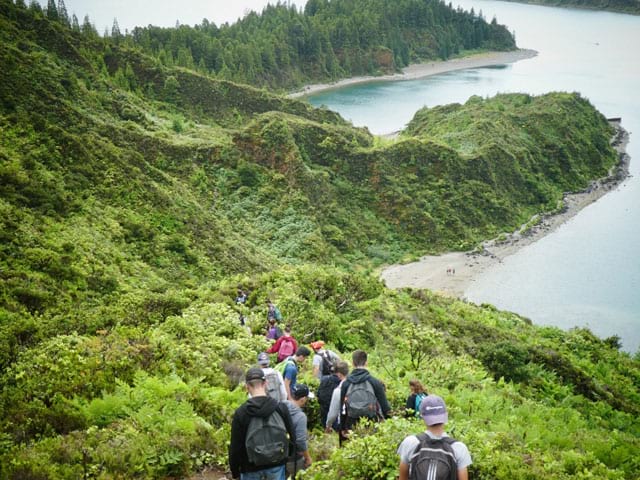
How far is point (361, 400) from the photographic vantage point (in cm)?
791

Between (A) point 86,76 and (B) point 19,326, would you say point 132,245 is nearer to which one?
(B) point 19,326

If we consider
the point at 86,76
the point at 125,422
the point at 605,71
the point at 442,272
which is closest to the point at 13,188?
the point at 125,422

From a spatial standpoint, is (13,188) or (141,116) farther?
(141,116)

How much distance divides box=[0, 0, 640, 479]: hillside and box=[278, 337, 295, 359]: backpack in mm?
1336

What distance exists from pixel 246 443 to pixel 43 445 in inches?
147

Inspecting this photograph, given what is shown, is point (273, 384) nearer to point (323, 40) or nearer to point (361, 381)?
point (361, 381)

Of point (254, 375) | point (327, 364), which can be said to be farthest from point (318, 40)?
point (254, 375)

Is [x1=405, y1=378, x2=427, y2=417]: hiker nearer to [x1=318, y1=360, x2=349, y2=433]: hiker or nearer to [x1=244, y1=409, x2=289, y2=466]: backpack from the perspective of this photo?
[x1=318, y1=360, x2=349, y2=433]: hiker

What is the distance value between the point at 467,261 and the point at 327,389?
46617mm

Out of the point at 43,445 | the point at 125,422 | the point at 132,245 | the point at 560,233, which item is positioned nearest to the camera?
the point at 43,445

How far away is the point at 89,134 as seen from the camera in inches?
1300

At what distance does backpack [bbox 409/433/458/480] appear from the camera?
17.5 ft

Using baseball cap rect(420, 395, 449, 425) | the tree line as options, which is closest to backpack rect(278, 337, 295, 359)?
baseball cap rect(420, 395, 449, 425)

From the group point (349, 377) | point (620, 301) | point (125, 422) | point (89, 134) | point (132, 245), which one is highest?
point (89, 134)
